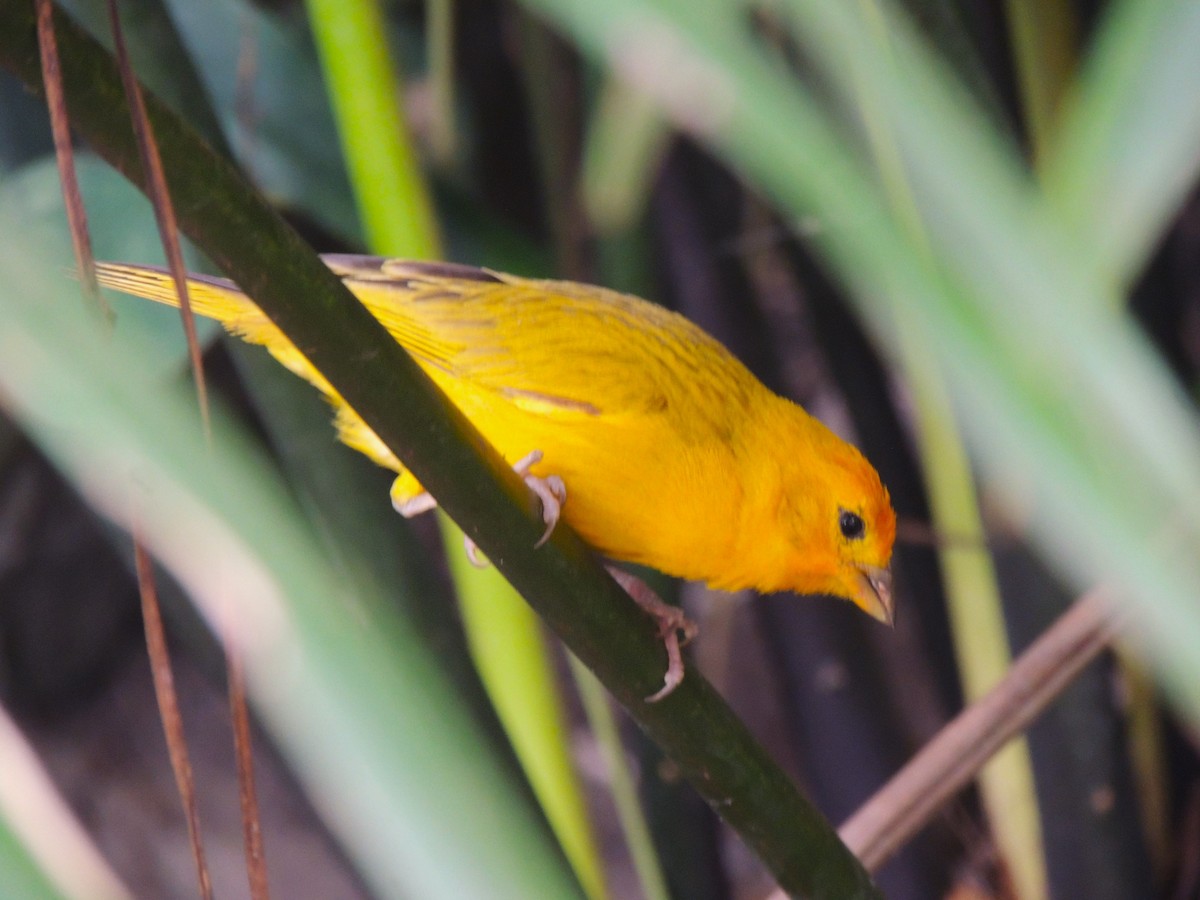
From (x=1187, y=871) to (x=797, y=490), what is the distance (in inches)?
42.2

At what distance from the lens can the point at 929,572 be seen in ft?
7.45

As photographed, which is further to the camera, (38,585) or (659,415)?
(38,585)

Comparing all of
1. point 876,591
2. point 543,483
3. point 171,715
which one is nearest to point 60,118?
point 171,715

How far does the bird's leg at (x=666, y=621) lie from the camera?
91cm

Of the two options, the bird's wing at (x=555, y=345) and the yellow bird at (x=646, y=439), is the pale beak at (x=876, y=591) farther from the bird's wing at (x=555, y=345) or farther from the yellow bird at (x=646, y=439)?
the bird's wing at (x=555, y=345)

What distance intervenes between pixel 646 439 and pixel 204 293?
21.2 inches

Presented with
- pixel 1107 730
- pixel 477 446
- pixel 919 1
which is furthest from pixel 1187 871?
pixel 477 446

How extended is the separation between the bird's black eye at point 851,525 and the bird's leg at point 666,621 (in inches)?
8.7

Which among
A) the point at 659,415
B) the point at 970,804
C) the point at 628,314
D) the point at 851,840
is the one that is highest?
the point at 628,314

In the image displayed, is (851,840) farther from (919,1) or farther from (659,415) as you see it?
(919,1)

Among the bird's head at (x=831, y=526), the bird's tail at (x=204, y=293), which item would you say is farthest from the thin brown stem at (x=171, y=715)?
the bird's head at (x=831, y=526)

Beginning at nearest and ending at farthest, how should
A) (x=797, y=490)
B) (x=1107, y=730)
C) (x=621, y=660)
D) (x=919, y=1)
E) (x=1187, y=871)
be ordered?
(x=621, y=660), (x=919, y=1), (x=797, y=490), (x=1107, y=730), (x=1187, y=871)

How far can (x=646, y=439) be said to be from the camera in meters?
1.44

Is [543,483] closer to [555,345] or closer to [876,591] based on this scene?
[555,345]
